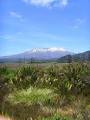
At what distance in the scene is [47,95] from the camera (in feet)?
54.7

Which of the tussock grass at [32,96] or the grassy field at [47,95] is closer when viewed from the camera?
the grassy field at [47,95]

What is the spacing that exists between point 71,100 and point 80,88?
2575 mm

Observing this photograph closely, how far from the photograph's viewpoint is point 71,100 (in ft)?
54.1

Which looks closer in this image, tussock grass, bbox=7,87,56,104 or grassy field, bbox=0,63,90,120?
grassy field, bbox=0,63,90,120

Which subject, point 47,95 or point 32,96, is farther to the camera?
point 47,95

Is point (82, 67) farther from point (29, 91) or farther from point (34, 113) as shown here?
point (34, 113)

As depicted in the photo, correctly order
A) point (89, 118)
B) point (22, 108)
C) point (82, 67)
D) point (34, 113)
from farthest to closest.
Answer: point (82, 67) → point (22, 108) → point (34, 113) → point (89, 118)

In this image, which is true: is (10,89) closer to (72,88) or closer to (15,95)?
(15,95)

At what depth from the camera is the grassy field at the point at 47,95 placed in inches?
507

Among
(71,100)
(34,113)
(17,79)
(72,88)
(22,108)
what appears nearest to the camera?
(34,113)

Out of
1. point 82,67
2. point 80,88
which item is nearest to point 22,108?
point 80,88

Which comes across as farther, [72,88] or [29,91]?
[72,88]

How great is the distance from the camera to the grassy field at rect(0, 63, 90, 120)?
1288 centimetres

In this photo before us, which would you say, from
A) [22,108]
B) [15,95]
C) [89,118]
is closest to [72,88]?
[15,95]
